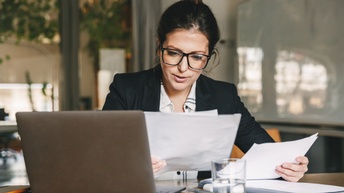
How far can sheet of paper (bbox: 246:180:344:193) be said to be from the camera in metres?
1.58

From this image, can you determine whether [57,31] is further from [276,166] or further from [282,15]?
[276,166]

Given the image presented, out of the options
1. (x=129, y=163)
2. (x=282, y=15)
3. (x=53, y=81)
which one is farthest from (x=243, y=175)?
(x=53, y=81)

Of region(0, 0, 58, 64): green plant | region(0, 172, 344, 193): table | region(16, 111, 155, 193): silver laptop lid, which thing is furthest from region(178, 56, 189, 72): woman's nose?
region(0, 0, 58, 64): green plant

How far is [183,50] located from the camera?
205 cm

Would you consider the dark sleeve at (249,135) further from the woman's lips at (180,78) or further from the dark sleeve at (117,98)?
the dark sleeve at (117,98)

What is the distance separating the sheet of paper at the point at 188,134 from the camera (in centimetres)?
151

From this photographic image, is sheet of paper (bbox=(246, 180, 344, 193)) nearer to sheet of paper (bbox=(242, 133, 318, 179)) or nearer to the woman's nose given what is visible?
sheet of paper (bbox=(242, 133, 318, 179))

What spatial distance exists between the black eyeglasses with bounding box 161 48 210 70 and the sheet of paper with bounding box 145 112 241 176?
20.6 inches

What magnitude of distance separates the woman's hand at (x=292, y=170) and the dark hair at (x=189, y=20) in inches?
23.7

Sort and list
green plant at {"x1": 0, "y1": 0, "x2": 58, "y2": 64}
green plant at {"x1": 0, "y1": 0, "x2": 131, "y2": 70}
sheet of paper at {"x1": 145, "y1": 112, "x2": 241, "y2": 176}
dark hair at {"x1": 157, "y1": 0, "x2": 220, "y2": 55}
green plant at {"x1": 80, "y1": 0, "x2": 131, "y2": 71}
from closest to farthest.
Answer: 1. sheet of paper at {"x1": 145, "y1": 112, "x2": 241, "y2": 176}
2. dark hair at {"x1": 157, "y1": 0, "x2": 220, "y2": 55}
3. green plant at {"x1": 0, "y1": 0, "x2": 58, "y2": 64}
4. green plant at {"x1": 0, "y1": 0, "x2": 131, "y2": 70}
5. green plant at {"x1": 80, "y1": 0, "x2": 131, "y2": 71}

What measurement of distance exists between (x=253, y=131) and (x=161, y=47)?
0.50 metres

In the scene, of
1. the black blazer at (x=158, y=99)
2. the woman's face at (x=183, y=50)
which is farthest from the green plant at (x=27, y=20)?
the woman's face at (x=183, y=50)

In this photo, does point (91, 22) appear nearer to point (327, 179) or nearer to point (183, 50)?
point (183, 50)

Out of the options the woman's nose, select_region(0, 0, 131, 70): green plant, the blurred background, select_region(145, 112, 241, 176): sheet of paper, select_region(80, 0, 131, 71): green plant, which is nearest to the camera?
select_region(145, 112, 241, 176): sheet of paper
